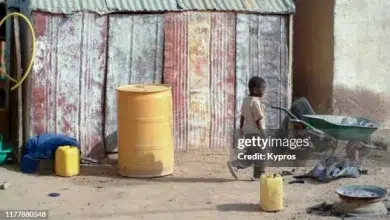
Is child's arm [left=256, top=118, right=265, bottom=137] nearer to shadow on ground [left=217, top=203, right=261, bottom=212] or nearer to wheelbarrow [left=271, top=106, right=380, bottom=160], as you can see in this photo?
wheelbarrow [left=271, top=106, right=380, bottom=160]

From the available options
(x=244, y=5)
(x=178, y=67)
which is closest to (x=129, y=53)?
(x=178, y=67)

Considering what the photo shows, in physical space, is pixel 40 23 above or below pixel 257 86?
above

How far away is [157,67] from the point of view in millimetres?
11406

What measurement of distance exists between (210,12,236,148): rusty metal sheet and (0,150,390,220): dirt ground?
882mm

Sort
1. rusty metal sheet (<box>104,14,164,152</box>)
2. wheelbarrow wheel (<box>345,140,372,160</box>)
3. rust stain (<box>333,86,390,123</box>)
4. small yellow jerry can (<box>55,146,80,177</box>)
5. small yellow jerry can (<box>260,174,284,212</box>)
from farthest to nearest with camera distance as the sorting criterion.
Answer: rust stain (<box>333,86,390,123</box>), rusty metal sheet (<box>104,14,164,152</box>), wheelbarrow wheel (<box>345,140,372,160</box>), small yellow jerry can (<box>55,146,80,177</box>), small yellow jerry can (<box>260,174,284,212</box>)

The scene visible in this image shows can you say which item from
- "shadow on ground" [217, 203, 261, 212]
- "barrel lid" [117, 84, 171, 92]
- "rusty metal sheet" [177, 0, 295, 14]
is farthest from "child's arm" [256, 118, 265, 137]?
"rusty metal sheet" [177, 0, 295, 14]

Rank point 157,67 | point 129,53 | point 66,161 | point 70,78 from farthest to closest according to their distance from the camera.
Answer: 1. point 157,67
2. point 129,53
3. point 70,78
4. point 66,161

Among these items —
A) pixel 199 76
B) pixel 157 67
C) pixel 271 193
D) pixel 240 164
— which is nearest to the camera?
pixel 271 193

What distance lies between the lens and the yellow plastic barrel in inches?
397

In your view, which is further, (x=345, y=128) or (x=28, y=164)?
(x=345, y=128)

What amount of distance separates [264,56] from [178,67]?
1.40 m

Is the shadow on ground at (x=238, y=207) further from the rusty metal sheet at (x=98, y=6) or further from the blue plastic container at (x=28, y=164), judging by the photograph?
the rusty metal sheet at (x=98, y=6)

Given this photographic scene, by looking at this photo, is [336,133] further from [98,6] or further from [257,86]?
[98,6]
